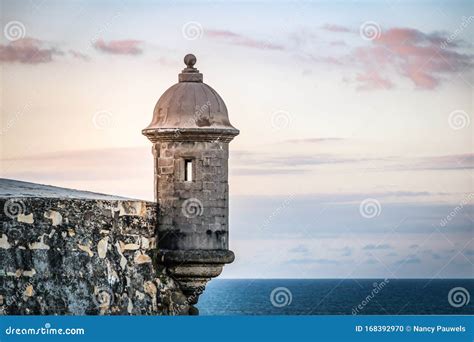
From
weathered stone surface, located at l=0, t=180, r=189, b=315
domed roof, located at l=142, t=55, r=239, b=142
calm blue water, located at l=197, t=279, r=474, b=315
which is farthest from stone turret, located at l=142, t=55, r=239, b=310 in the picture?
calm blue water, located at l=197, t=279, r=474, b=315

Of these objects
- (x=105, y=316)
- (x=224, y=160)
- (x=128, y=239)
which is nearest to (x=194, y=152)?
(x=224, y=160)

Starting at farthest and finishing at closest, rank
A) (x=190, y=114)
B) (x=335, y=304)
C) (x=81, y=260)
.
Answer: (x=335, y=304), (x=190, y=114), (x=81, y=260)

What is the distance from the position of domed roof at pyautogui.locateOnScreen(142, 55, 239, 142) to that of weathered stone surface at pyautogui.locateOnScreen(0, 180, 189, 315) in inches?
42.2

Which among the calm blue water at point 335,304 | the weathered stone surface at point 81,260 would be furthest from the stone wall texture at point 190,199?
the calm blue water at point 335,304

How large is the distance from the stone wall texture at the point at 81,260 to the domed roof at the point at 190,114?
1019 millimetres

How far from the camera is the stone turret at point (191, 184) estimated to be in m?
17.6

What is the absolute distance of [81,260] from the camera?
16109mm

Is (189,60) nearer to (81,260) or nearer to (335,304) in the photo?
(81,260)

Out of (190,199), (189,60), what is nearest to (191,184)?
(190,199)

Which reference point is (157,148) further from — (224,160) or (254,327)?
(254,327)

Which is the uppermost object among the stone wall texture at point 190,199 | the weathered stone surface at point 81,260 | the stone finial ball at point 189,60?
the stone finial ball at point 189,60

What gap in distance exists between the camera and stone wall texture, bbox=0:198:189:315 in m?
15.3

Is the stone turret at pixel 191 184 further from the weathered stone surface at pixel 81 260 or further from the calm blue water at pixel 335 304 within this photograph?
the calm blue water at pixel 335 304

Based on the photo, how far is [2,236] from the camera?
15.2 meters
